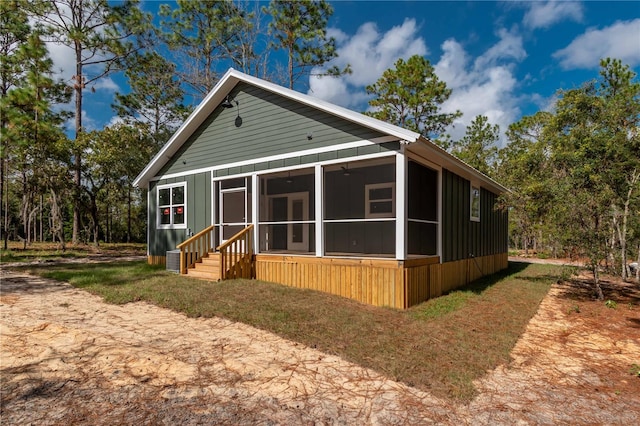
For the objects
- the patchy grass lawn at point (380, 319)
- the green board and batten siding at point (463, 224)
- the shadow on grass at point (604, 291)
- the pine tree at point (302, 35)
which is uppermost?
the pine tree at point (302, 35)

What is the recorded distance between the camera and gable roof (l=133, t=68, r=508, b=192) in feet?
23.3

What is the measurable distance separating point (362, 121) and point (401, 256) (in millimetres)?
2946

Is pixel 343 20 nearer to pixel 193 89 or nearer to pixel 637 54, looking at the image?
pixel 193 89

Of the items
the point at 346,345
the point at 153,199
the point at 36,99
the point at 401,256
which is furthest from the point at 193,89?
the point at 346,345

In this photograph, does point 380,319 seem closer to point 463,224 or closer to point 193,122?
point 463,224

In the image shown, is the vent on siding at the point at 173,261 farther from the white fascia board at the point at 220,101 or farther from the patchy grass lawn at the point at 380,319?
the white fascia board at the point at 220,101

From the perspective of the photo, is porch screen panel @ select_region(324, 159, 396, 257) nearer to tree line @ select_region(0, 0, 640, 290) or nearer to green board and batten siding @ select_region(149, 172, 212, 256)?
green board and batten siding @ select_region(149, 172, 212, 256)

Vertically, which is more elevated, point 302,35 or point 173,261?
point 302,35

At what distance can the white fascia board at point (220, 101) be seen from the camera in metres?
7.04

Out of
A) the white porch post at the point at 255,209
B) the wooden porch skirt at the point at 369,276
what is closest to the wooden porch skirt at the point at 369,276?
the wooden porch skirt at the point at 369,276

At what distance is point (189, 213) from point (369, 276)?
709 centimetres

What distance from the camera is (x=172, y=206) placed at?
12.3 m

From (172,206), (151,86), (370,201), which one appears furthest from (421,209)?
(151,86)

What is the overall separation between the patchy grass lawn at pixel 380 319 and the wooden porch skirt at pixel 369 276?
0.31m
